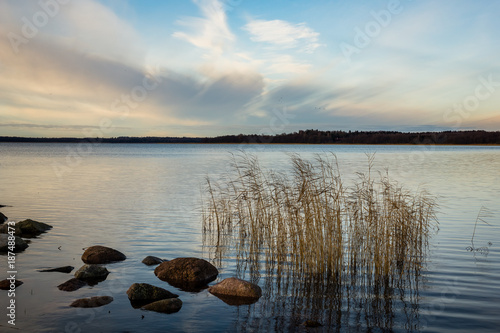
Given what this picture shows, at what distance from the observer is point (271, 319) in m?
8.66

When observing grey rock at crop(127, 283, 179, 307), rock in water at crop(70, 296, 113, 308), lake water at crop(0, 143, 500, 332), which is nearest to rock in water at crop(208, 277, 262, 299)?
lake water at crop(0, 143, 500, 332)

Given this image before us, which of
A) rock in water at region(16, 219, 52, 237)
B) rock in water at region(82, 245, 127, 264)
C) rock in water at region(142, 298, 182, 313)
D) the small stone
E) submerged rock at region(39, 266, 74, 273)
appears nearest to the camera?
the small stone

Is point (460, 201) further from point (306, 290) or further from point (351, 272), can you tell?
point (306, 290)

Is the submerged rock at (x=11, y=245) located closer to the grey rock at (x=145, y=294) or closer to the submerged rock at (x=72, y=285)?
the submerged rock at (x=72, y=285)

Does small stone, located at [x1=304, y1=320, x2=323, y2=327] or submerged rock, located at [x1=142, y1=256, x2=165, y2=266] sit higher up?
submerged rock, located at [x1=142, y1=256, x2=165, y2=266]

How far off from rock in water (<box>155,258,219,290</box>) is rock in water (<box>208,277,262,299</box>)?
0.85 m

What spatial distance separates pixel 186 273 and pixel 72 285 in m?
2.91

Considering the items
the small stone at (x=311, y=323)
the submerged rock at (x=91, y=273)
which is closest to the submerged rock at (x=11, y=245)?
the submerged rock at (x=91, y=273)

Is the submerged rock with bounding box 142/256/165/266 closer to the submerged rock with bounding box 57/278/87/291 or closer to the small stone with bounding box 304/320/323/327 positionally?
the submerged rock with bounding box 57/278/87/291

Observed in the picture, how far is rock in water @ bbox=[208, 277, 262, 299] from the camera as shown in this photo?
388 inches

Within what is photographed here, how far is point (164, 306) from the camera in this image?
29.8ft

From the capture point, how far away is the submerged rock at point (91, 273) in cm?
1095

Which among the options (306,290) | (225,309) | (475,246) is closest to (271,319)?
(225,309)

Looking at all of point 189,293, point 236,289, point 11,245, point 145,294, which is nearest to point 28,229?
point 11,245
